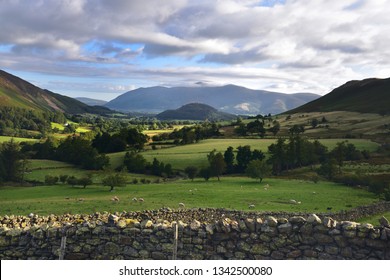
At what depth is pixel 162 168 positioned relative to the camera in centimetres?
8631

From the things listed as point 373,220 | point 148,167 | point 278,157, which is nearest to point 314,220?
point 373,220

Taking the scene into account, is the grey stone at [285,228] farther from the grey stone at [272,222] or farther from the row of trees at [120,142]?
the row of trees at [120,142]

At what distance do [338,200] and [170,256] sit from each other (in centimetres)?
3424

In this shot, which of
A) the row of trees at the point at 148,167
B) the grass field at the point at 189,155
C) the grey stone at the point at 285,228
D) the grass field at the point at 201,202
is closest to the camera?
the grey stone at the point at 285,228

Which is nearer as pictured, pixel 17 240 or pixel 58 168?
pixel 17 240

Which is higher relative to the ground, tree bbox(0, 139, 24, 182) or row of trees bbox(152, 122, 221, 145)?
row of trees bbox(152, 122, 221, 145)

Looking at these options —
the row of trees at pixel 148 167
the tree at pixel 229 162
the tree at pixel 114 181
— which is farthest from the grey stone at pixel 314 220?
the tree at pixel 229 162

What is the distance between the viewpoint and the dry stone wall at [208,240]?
11352 millimetres

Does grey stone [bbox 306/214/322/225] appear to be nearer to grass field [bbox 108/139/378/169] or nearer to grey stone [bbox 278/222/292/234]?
grey stone [bbox 278/222/292/234]

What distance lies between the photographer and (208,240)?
484 inches

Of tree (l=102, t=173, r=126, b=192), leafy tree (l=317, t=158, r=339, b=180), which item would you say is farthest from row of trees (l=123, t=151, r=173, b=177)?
leafy tree (l=317, t=158, r=339, b=180)

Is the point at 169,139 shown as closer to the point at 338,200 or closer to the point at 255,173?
the point at 255,173

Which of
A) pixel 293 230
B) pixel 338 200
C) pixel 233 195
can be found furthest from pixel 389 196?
pixel 293 230

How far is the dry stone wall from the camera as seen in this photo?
11.4m
